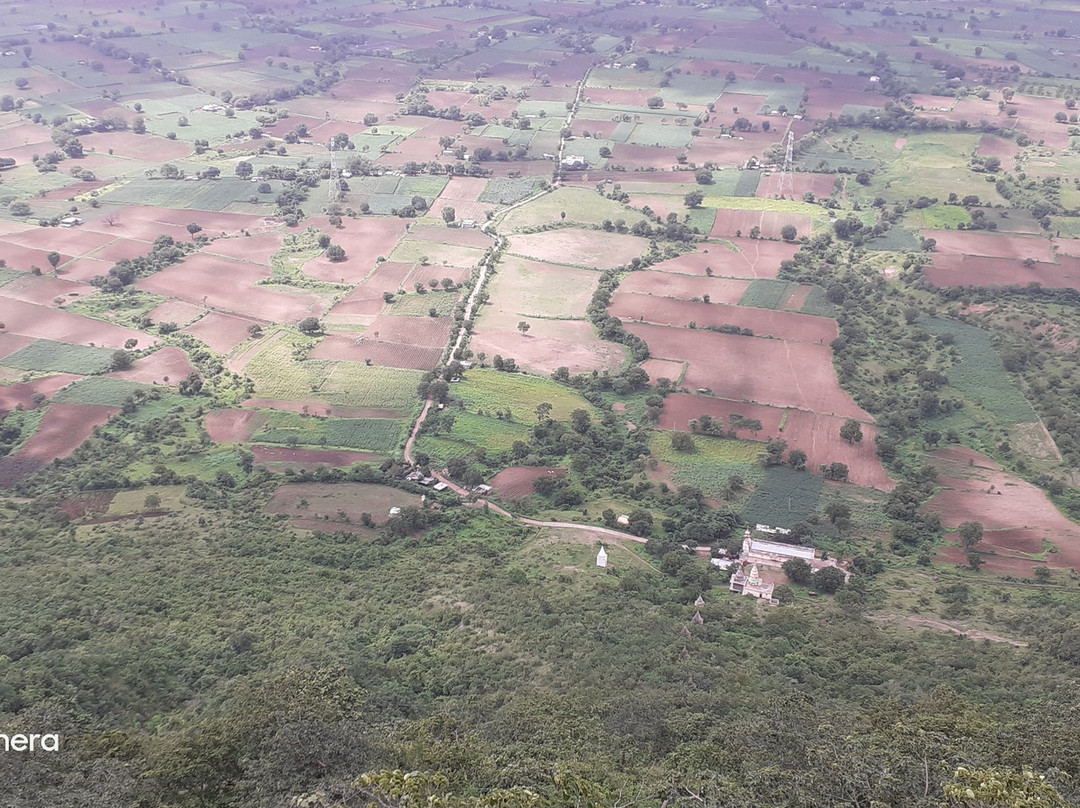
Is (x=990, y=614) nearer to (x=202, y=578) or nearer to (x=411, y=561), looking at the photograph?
(x=411, y=561)

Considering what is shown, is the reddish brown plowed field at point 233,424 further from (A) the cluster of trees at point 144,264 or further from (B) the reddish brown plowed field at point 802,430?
(B) the reddish brown plowed field at point 802,430

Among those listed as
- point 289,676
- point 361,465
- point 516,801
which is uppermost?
point 516,801

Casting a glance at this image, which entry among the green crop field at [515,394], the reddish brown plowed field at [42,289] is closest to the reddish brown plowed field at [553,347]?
the green crop field at [515,394]

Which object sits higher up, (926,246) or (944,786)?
(944,786)

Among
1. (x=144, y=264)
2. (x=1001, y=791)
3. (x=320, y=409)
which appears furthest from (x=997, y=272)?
(x=144, y=264)

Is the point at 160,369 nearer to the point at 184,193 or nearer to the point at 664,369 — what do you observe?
the point at 664,369

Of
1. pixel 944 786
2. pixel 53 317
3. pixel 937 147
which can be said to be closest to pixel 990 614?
pixel 944 786
